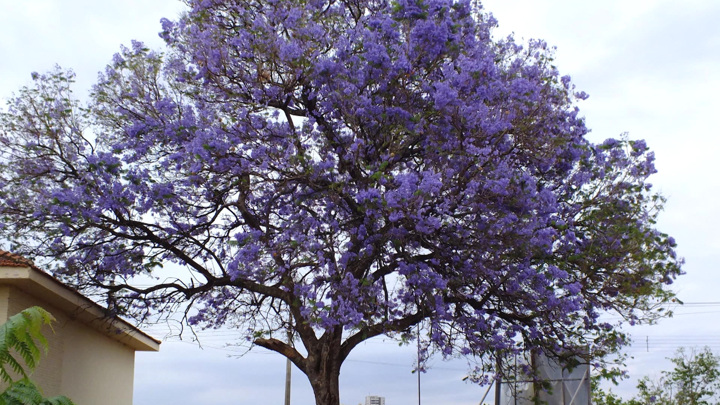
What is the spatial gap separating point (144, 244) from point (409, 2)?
5821mm

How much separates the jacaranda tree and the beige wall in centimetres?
123

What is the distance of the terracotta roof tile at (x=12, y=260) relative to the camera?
35.6ft

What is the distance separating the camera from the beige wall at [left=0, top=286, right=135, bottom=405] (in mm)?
11755

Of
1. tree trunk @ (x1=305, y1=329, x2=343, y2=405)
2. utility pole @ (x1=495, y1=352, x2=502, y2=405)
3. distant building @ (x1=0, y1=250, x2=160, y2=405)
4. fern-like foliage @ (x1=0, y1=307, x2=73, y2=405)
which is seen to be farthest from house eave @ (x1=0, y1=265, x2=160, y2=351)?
utility pole @ (x1=495, y1=352, x2=502, y2=405)

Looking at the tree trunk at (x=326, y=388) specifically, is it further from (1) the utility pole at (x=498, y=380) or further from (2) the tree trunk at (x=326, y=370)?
(1) the utility pole at (x=498, y=380)

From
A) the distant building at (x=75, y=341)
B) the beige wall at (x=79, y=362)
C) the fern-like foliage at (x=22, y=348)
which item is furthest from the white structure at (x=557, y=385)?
the fern-like foliage at (x=22, y=348)

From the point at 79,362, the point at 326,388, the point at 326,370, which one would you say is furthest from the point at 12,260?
the point at 326,388

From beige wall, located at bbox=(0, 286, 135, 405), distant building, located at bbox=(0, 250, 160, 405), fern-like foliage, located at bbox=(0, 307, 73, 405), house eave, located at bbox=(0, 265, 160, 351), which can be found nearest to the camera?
fern-like foliage, located at bbox=(0, 307, 73, 405)

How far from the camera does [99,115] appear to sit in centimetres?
1286

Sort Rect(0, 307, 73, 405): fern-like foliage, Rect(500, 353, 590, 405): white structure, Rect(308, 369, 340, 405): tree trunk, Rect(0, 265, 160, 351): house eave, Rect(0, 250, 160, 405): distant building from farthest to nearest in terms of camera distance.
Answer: Rect(500, 353, 590, 405): white structure
Rect(308, 369, 340, 405): tree trunk
Rect(0, 250, 160, 405): distant building
Rect(0, 265, 160, 351): house eave
Rect(0, 307, 73, 405): fern-like foliage

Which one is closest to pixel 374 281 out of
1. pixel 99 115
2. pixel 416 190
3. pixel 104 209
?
pixel 416 190

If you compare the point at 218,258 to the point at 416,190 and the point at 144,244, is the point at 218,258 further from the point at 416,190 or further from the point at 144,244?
the point at 416,190

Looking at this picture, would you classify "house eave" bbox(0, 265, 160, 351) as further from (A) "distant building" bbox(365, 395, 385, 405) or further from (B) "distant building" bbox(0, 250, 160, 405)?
(A) "distant building" bbox(365, 395, 385, 405)

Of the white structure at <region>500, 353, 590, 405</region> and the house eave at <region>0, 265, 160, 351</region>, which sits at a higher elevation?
the house eave at <region>0, 265, 160, 351</region>
